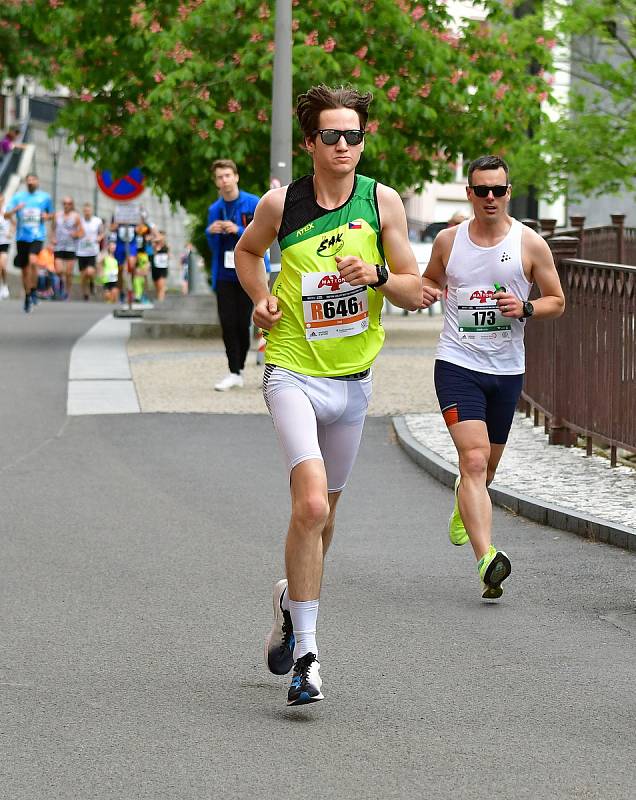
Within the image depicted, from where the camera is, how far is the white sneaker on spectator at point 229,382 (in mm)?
15938

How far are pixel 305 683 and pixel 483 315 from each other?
8.82 feet

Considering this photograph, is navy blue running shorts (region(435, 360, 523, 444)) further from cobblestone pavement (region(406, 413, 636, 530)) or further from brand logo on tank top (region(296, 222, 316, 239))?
brand logo on tank top (region(296, 222, 316, 239))

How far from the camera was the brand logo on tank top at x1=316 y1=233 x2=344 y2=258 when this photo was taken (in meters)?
5.88

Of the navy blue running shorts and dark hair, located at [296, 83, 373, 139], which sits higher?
dark hair, located at [296, 83, 373, 139]

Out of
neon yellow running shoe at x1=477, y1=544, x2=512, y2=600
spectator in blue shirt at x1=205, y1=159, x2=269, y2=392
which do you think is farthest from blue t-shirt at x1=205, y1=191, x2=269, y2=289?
neon yellow running shoe at x1=477, y1=544, x2=512, y2=600

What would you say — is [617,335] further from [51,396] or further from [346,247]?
[51,396]

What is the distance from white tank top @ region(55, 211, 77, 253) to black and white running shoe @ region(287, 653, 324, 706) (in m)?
29.0

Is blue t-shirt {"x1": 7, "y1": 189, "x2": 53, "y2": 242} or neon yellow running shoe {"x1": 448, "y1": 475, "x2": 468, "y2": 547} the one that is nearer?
neon yellow running shoe {"x1": 448, "y1": 475, "x2": 468, "y2": 547}

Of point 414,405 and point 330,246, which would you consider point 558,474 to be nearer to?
point 414,405

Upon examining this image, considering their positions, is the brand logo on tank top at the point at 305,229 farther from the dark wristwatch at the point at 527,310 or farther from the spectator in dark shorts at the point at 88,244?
the spectator in dark shorts at the point at 88,244

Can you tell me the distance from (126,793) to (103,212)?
54.8 meters

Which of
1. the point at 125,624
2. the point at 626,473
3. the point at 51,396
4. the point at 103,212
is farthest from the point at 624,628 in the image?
the point at 103,212

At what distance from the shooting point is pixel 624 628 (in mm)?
6875

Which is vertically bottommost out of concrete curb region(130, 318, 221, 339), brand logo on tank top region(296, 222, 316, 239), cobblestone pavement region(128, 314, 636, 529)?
concrete curb region(130, 318, 221, 339)
